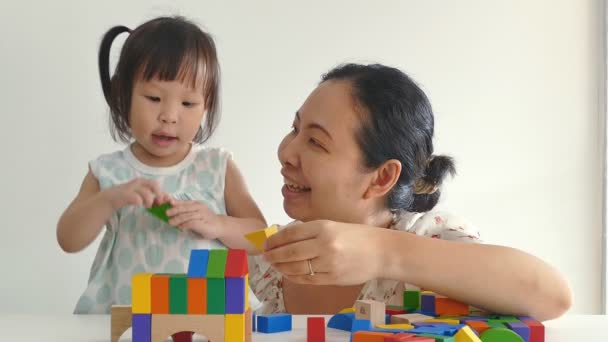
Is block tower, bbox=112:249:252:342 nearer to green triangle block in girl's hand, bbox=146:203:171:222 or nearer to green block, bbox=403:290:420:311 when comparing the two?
green block, bbox=403:290:420:311

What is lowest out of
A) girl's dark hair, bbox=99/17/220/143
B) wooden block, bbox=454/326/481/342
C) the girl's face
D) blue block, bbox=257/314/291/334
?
blue block, bbox=257/314/291/334

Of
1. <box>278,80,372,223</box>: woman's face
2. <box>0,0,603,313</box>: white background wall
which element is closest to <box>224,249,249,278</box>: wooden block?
<box>278,80,372,223</box>: woman's face

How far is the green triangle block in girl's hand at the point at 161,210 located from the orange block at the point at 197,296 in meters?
0.72

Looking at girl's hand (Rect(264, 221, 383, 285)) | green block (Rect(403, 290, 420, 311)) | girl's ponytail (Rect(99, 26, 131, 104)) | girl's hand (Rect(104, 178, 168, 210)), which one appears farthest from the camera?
girl's ponytail (Rect(99, 26, 131, 104))

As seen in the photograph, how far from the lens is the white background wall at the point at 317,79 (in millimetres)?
1747

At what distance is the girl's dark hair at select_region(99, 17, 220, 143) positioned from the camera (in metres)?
1.45

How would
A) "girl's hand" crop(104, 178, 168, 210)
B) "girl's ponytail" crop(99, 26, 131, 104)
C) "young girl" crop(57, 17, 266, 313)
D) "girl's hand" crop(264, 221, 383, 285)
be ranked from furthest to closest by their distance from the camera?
"girl's ponytail" crop(99, 26, 131, 104)
"young girl" crop(57, 17, 266, 313)
"girl's hand" crop(104, 178, 168, 210)
"girl's hand" crop(264, 221, 383, 285)

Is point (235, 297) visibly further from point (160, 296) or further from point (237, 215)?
point (237, 215)

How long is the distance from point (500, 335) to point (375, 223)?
45cm

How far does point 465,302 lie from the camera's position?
798mm

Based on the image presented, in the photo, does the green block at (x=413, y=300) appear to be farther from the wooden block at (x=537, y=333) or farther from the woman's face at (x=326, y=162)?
the woman's face at (x=326, y=162)

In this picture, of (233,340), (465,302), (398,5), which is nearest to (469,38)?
(398,5)

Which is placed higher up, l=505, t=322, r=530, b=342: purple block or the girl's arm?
the girl's arm

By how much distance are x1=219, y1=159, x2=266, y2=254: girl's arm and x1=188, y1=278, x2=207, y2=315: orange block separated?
77cm
